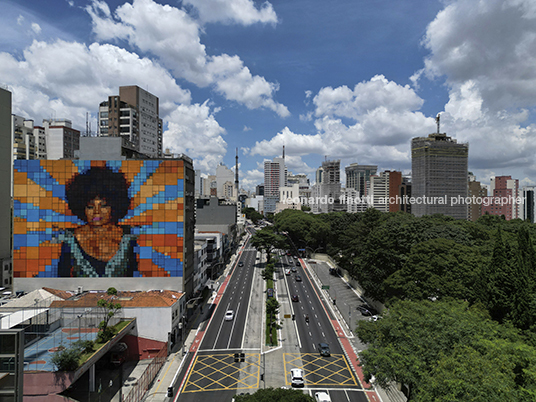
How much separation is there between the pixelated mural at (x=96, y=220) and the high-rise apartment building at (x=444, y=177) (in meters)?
169

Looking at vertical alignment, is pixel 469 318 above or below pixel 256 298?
above

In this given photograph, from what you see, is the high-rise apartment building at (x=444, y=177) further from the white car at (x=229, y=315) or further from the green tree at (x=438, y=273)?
the white car at (x=229, y=315)

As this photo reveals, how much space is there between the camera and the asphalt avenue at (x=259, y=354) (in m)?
39.5

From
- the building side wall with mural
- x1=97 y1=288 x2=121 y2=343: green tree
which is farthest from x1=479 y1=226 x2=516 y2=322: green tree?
x1=97 y1=288 x2=121 y2=343: green tree

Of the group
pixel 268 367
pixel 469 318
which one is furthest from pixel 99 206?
pixel 469 318

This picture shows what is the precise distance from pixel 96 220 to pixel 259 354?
1447 inches

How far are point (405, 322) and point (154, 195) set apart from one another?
45654 mm

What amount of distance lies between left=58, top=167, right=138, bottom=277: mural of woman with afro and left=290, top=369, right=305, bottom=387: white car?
111 feet

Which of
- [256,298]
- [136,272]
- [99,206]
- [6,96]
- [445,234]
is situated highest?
[6,96]

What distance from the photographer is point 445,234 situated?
6662 cm

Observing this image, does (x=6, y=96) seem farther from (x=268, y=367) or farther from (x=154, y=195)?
(x=268, y=367)

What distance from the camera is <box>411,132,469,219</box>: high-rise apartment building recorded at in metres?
187

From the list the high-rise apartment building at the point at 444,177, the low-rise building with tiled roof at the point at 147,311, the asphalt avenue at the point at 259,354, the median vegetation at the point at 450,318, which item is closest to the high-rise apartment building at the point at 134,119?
the asphalt avenue at the point at 259,354

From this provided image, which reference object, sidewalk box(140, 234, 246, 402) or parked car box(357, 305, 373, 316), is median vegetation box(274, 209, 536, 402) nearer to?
parked car box(357, 305, 373, 316)
